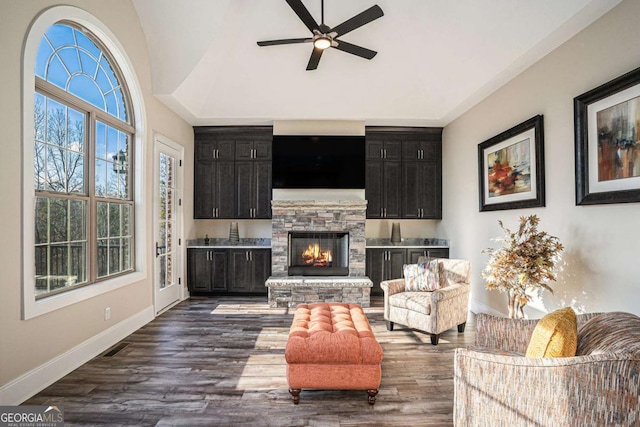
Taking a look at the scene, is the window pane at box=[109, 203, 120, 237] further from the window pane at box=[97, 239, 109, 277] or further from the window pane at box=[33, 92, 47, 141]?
the window pane at box=[33, 92, 47, 141]

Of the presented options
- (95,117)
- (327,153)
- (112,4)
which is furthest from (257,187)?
(112,4)

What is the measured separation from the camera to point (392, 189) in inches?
230

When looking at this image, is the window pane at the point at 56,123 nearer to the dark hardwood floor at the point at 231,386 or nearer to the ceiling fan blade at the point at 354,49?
the dark hardwood floor at the point at 231,386

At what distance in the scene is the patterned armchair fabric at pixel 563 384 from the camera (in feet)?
4.62

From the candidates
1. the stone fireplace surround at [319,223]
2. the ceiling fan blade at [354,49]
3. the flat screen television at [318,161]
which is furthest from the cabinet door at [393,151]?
the ceiling fan blade at [354,49]

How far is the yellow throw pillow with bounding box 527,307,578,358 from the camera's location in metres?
1.61

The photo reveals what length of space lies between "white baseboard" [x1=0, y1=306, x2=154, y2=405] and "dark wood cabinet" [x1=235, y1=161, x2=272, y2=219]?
2.45m

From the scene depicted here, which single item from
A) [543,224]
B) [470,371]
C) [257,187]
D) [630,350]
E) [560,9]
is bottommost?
[470,371]

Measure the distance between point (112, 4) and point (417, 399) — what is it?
4784 mm

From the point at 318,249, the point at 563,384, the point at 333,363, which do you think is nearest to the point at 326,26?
the point at 333,363

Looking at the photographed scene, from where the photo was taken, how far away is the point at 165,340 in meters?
3.60

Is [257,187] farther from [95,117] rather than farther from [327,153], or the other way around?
[95,117]

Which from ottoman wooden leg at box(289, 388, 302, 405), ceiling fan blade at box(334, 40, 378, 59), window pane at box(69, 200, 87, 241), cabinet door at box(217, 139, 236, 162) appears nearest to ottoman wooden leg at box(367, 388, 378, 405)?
ottoman wooden leg at box(289, 388, 302, 405)

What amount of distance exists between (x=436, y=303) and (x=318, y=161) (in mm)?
2983
